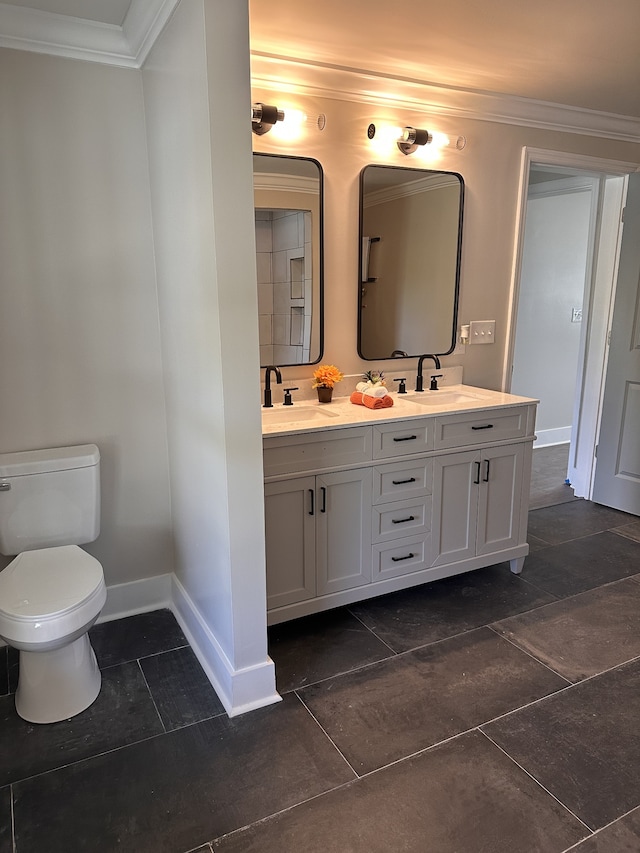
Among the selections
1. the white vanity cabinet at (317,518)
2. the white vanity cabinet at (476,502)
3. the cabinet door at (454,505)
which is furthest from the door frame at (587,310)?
the white vanity cabinet at (317,518)

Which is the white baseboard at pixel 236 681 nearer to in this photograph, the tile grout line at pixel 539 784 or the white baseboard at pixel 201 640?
the white baseboard at pixel 201 640

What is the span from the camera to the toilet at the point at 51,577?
1.88 m

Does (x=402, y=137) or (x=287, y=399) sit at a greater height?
(x=402, y=137)

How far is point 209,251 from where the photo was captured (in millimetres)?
1765

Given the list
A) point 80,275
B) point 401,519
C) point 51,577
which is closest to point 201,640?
point 51,577

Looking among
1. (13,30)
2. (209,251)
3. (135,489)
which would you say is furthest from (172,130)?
(135,489)

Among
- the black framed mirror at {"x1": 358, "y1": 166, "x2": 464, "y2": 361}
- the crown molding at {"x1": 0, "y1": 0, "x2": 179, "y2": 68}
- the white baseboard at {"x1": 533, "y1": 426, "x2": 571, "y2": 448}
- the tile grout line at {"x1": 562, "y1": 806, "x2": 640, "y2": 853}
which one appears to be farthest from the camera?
the white baseboard at {"x1": 533, "y1": 426, "x2": 571, "y2": 448}

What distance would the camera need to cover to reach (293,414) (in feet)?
8.71

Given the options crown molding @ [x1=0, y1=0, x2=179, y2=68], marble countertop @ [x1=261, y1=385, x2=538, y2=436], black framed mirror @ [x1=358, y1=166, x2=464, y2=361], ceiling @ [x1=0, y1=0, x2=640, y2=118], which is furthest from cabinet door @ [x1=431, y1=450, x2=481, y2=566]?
crown molding @ [x1=0, y1=0, x2=179, y2=68]

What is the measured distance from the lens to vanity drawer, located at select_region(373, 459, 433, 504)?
8.23ft

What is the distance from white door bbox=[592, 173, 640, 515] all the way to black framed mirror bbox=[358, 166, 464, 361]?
124 cm

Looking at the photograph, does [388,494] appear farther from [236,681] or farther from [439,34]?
[439,34]

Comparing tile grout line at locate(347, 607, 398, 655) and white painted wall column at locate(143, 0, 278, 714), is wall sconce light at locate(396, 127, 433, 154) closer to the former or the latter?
white painted wall column at locate(143, 0, 278, 714)

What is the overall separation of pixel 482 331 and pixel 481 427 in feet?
2.63
